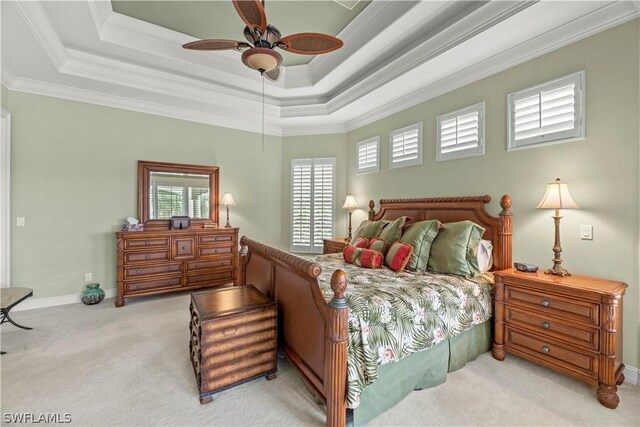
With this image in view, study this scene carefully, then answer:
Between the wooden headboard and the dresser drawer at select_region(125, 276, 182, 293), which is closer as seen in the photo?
the wooden headboard

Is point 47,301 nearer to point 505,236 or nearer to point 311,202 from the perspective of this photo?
point 311,202

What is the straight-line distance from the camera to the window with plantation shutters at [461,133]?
10.1 ft

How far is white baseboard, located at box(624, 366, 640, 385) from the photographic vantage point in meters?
2.10

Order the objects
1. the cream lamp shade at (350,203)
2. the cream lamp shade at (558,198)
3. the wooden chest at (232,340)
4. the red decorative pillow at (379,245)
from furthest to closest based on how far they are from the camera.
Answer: the cream lamp shade at (350,203)
the red decorative pillow at (379,245)
the cream lamp shade at (558,198)
the wooden chest at (232,340)

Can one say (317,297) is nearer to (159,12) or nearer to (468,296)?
(468,296)

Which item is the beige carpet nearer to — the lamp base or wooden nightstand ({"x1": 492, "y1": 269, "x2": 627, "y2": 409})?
wooden nightstand ({"x1": 492, "y1": 269, "x2": 627, "y2": 409})

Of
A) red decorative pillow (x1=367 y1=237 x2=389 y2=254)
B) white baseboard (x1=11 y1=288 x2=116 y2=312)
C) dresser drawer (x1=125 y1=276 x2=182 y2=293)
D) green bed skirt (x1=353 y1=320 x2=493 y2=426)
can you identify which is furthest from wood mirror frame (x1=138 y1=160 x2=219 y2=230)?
green bed skirt (x1=353 y1=320 x2=493 y2=426)

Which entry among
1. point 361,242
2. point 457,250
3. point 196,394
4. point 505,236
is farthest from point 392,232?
point 196,394

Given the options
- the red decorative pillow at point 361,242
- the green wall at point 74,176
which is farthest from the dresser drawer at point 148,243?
the red decorative pillow at point 361,242

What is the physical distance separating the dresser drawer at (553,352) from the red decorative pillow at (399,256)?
1.03 metres

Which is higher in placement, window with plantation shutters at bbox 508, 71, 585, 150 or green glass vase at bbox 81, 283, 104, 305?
window with plantation shutters at bbox 508, 71, 585, 150

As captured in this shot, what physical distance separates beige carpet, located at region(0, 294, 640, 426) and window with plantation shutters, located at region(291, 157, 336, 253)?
3011mm

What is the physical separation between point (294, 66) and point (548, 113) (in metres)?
3.21

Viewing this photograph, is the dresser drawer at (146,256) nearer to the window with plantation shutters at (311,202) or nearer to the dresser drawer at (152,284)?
Result: the dresser drawer at (152,284)
